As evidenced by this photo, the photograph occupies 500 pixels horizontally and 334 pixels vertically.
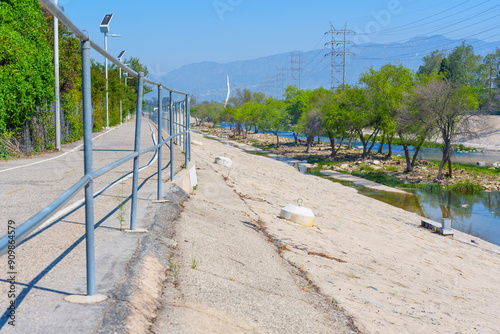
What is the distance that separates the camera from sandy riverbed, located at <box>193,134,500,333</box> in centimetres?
600

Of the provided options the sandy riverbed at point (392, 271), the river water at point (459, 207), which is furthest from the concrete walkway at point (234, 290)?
the river water at point (459, 207)

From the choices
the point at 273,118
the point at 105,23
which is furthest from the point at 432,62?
the point at 105,23

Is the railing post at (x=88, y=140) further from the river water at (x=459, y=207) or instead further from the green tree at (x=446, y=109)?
the green tree at (x=446, y=109)

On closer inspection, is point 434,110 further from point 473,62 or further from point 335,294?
point 473,62

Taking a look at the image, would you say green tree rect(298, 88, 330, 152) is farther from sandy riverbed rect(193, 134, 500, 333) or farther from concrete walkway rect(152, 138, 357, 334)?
concrete walkway rect(152, 138, 357, 334)

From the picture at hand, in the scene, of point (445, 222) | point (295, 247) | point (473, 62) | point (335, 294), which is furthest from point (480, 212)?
point (473, 62)

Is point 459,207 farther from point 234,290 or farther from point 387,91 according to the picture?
point 234,290

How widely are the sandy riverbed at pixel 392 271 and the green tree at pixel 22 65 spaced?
7637 mm

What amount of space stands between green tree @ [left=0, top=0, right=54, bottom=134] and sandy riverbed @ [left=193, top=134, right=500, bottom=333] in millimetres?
7637

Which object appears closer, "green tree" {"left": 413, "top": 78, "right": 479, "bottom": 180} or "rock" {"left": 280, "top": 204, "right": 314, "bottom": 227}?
"rock" {"left": 280, "top": 204, "right": 314, "bottom": 227}

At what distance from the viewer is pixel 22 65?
14.0m

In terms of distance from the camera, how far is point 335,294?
5992mm

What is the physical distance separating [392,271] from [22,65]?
12.6 m

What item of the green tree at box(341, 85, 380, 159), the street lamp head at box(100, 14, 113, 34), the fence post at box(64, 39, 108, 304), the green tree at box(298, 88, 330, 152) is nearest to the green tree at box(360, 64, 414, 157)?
the green tree at box(341, 85, 380, 159)
